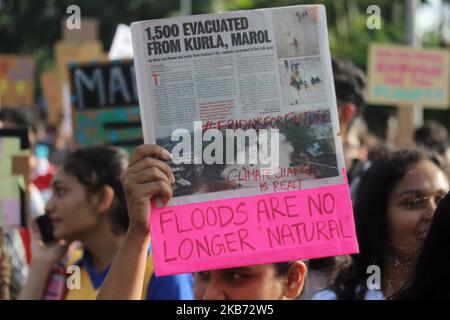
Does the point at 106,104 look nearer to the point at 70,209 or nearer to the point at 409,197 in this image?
the point at 70,209

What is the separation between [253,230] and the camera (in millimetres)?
2229

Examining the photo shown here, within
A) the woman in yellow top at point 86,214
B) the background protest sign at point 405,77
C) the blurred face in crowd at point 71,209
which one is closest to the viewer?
the woman in yellow top at point 86,214

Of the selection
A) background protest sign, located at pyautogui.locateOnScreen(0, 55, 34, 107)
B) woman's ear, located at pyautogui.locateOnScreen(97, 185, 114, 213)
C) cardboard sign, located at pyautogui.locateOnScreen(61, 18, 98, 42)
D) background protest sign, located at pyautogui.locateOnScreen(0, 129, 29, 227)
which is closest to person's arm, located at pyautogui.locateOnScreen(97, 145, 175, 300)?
woman's ear, located at pyautogui.locateOnScreen(97, 185, 114, 213)

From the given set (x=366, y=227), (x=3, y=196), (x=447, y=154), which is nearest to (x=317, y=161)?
(x=366, y=227)

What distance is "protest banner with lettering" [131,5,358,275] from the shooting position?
220 centimetres

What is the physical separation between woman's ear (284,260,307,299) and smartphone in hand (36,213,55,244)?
62.2 inches

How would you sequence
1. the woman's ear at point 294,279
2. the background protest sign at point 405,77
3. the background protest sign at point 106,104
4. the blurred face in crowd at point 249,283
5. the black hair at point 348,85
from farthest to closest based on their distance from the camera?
the background protest sign at point 405,77, the background protest sign at point 106,104, the black hair at point 348,85, the woman's ear at point 294,279, the blurred face in crowd at point 249,283

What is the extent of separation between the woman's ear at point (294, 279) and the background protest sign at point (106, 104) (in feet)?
9.83

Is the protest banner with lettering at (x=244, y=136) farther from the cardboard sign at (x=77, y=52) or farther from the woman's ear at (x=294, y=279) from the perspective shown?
the cardboard sign at (x=77, y=52)

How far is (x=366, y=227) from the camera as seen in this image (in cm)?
335

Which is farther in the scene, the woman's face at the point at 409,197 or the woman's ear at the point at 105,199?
the woman's ear at the point at 105,199

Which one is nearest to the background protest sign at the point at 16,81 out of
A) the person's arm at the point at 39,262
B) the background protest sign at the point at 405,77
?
the background protest sign at the point at 405,77

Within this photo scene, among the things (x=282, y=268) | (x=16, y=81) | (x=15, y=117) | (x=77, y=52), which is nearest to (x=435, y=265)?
(x=282, y=268)

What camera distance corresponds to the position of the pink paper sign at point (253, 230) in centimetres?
220
